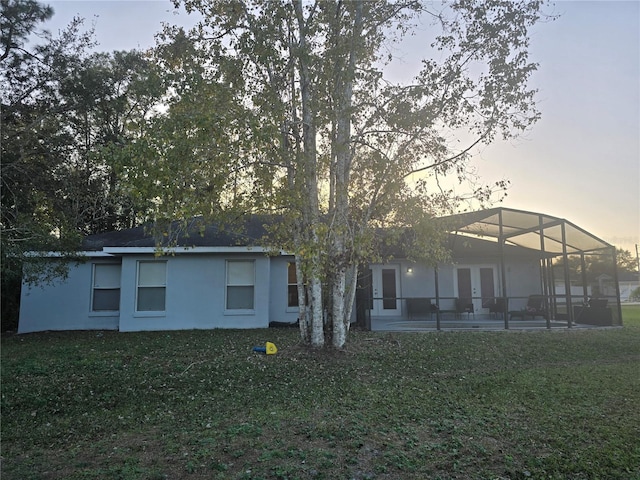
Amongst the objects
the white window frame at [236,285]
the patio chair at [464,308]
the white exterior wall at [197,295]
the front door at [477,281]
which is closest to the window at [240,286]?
the white window frame at [236,285]

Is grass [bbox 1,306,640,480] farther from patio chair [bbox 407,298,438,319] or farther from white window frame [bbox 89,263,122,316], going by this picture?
patio chair [bbox 407,298,438,319]

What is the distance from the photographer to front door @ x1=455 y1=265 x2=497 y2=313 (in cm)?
1700

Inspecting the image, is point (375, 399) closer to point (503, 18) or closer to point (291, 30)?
point (291, 30)

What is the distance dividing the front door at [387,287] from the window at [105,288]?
29.6 feet

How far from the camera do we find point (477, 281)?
55.9ft

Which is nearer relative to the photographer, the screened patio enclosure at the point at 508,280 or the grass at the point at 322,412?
the grass at the point at 322,412

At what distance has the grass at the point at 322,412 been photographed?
3707mm

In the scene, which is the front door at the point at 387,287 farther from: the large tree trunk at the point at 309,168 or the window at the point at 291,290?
the large tree trunk at the point at 309,168

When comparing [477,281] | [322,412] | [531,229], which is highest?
[531,229]

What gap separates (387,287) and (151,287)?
8534 millimetres

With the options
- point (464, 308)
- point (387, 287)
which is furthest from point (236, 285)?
point (464, 308)

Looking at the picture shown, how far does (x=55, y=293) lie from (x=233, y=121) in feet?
34.5

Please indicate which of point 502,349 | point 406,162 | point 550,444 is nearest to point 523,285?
point 502,349

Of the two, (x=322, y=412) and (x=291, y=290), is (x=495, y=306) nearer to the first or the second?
(x=291, y=290)
